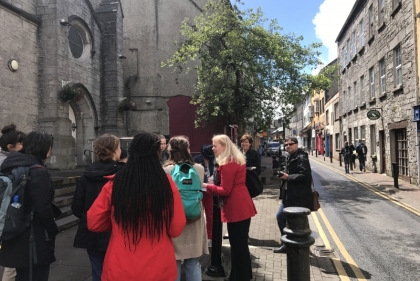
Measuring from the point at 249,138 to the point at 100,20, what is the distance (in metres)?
13.1

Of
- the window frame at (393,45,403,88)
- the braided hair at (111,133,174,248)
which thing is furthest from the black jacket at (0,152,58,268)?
the window frame at (393,45,403,88)

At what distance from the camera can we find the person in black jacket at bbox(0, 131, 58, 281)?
2686mm

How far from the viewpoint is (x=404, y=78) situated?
41.8 ft

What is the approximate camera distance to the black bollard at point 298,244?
2.94 meters

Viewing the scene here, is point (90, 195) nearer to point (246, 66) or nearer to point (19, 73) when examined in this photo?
point (19, 73)

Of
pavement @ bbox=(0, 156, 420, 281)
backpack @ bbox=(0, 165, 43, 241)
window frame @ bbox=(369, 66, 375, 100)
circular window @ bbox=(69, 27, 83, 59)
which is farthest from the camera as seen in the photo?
window frame @ bbox=(369, 66, 375, 100)

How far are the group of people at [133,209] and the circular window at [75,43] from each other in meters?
10.9

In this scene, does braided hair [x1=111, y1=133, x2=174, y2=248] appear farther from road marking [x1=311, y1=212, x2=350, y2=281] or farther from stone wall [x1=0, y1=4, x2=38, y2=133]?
stone wall [x1=0, y1=4, x2=38, y2=133]

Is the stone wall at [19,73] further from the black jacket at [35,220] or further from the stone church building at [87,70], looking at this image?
the black jacket at [35,220]

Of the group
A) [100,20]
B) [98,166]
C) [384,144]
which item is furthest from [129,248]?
[384,144]

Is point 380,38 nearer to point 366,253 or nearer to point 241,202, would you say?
point 366,253

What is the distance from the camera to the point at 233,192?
361 centimetres

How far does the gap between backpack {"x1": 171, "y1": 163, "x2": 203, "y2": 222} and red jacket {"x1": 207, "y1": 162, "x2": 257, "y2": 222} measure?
57cm

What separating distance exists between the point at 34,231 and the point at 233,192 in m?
1.97
